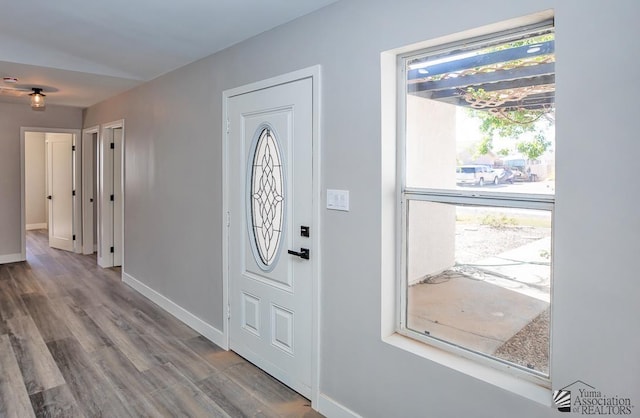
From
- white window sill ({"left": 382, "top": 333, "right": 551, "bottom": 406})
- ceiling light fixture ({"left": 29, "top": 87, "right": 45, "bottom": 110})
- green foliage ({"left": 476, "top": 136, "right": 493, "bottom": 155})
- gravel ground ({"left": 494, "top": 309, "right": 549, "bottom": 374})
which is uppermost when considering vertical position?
ceiling light fixture ({"left": 29, "top": 87, "right": 45, "bottom": 110})

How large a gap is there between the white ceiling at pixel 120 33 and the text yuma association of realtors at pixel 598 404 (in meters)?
2.21

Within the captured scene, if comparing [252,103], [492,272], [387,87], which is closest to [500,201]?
[492,272]

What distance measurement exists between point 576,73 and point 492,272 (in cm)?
88

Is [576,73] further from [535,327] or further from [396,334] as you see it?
[396,334]

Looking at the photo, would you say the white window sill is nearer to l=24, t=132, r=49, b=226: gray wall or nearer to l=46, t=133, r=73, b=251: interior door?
l=46, t=133, r=73, b=251: interior door

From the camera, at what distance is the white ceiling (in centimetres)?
250

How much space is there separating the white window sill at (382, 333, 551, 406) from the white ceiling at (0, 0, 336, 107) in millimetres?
1903

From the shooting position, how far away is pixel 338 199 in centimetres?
234

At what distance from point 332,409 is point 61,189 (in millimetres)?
6867

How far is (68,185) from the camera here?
7090 millimetres

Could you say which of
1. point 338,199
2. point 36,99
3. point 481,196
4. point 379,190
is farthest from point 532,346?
point 36,99

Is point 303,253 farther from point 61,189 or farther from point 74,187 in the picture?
point 61,189

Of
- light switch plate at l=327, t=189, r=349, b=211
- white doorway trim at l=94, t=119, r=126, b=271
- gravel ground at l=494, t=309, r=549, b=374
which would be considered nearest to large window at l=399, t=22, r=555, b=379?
gravel ground at l=494, t=309, r=549, b=374

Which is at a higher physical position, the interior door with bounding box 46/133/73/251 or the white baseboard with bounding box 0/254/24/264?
the interior door with bounding box 46/133/73/251
